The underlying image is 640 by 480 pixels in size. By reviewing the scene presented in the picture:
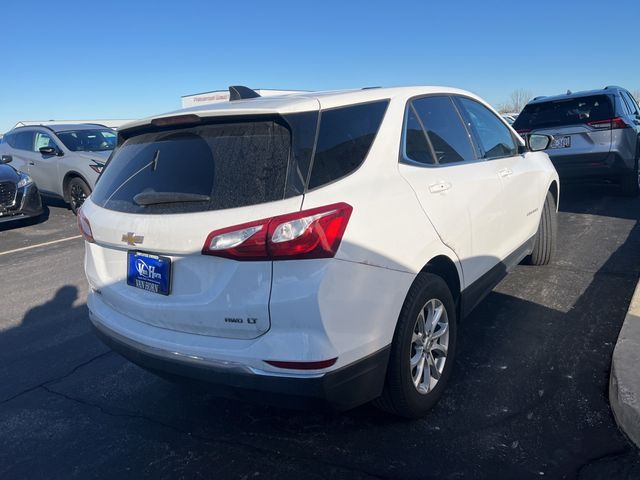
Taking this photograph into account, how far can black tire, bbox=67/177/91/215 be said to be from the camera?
10.1 metres

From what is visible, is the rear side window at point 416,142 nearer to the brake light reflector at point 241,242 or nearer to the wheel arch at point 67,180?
the brake light reflector at point 241,242

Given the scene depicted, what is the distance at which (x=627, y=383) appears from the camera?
2.74 metres

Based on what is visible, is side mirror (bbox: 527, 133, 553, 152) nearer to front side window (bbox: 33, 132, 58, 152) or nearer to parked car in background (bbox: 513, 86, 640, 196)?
parked car in background (bbox: 513, 86, 640, 196)

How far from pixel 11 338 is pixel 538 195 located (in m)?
4.69

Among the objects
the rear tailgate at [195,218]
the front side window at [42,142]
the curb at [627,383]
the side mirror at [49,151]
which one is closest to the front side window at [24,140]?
the front side window at [42,142]

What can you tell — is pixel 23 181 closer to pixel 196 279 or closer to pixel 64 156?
pixel 64 156

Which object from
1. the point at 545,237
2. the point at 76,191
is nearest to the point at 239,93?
the point at 545,237

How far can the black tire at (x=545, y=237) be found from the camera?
5.04 m

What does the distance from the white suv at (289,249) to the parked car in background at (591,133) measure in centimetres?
556

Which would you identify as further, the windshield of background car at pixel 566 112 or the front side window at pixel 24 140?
the front side window at pixel 24 140

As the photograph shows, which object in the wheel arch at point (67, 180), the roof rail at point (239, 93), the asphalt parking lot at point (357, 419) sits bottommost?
the asphalt parking lot at point (357, 419)

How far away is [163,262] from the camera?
2.43m

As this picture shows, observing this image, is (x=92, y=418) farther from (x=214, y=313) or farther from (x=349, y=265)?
(x=349, y=265)

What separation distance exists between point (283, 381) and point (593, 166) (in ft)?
23.7
